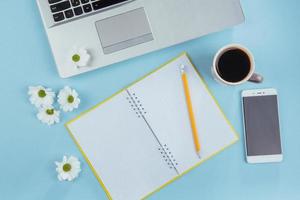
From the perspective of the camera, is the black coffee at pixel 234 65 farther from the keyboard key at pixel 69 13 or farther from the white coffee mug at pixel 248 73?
the keyboard key at pixel 69 13

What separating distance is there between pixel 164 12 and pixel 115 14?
0.27ft

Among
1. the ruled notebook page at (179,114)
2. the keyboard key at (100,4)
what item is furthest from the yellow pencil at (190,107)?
the keyboard key at (100,4)

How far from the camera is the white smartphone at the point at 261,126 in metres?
0.66

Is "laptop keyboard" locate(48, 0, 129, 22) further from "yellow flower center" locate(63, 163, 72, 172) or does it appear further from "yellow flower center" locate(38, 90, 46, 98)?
"yellow flower center" locate(63, 163, 72, 172)

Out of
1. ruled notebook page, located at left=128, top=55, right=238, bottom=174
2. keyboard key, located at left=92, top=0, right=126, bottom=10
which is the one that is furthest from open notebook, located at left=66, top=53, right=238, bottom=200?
keyboard key, located at left=92, top=0, right=126, bottom=10

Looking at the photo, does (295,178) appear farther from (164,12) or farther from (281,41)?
(164,12)

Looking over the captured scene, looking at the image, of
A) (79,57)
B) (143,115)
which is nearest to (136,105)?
(143,115)

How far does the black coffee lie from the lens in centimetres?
62

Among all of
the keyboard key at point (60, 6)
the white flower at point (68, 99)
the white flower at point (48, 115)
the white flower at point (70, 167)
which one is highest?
the keyboard key at point (60, 6)

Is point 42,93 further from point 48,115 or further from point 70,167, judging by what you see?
point 70,167

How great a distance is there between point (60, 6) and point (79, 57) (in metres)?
0.09

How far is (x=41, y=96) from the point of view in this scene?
0.65m

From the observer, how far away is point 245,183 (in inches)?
26.3

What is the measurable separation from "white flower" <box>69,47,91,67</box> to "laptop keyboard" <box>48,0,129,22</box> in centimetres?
6
